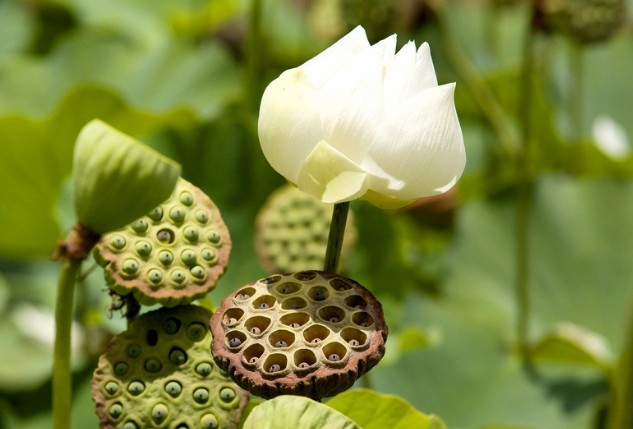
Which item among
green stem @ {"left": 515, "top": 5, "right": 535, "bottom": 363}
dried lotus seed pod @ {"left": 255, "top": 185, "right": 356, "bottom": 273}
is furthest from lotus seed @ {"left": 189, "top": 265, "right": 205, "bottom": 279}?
green stem @ {"left": 515, "top": 5, "right": 535, "bottom": 363}

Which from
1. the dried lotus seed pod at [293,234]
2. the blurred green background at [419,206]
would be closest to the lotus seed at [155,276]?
the dried lotus seed pod at [293,234]

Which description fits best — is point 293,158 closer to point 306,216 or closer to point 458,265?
point 306,216

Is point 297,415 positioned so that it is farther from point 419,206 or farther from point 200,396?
point 419,206

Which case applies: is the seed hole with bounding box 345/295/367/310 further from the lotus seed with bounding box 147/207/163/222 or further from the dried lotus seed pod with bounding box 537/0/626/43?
the dried lotus seed pod with bounding box 537/0/626/43

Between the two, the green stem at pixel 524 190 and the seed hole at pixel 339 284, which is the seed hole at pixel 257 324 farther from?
the green stem at pixel 524 190

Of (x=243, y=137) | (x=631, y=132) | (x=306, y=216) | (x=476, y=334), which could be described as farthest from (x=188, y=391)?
(x=631, y=132)
